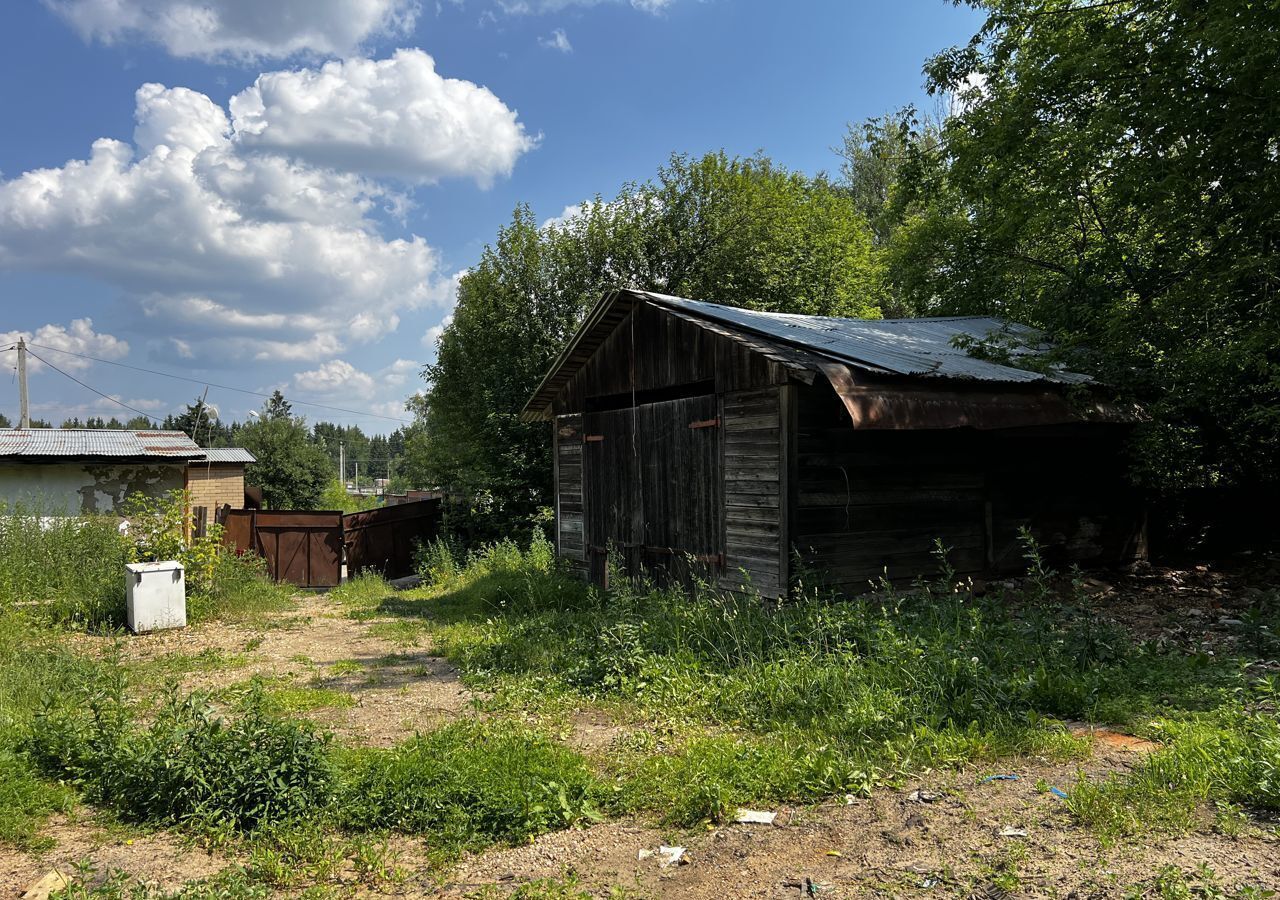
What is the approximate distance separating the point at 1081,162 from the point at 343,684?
11.0m

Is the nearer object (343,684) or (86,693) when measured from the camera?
(86,693)

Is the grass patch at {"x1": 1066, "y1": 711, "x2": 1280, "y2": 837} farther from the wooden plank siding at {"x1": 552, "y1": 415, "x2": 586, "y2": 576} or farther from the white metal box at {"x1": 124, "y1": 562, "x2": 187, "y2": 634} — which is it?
the white metal box at {"x1": 124, "y1": 562, "x2": 187, "y2": 634}

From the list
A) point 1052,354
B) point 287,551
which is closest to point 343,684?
point 1052,354

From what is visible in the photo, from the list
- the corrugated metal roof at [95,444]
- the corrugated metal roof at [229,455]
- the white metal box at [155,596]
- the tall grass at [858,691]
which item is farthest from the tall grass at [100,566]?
the corrugated metal roof at [229,455]

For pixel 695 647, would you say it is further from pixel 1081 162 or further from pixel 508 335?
pixel 508 335

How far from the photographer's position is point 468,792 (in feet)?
13.9

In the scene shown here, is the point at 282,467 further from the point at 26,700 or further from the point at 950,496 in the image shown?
the point at 950,496

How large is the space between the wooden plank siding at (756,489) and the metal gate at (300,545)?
10.0 metres

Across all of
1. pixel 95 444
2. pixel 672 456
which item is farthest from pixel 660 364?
pixel 95 444

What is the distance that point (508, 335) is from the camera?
21.1 m

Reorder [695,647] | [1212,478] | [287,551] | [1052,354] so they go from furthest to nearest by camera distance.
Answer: [287,551] < [1212,478] < [1052,354] < [695,647]

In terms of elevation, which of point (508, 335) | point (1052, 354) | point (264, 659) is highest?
point (508, 335)

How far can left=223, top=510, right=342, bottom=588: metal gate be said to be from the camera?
15875mm

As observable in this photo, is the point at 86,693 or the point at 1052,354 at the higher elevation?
the point at 1052,354
